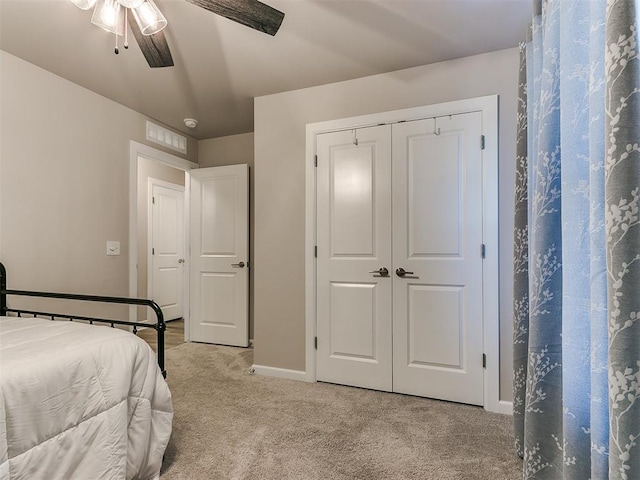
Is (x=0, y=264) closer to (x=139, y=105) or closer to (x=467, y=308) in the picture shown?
(x=139, y=105)

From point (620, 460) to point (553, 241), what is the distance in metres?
0.78

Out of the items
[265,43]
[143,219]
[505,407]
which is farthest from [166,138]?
[505,407]

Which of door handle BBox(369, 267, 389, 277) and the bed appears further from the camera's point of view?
door handle BBox(369, 267, 389, 277)

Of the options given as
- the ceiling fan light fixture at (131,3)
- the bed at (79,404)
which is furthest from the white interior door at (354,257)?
the ceiling fan light fixture at (131,3)

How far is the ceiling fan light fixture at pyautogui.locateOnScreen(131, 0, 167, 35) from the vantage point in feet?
5.17

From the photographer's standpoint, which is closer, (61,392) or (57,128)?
(61,392)

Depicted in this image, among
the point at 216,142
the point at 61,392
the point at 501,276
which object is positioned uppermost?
the point at 216,142

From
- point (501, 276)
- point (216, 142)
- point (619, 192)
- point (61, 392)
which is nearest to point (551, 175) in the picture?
point (619, 192)

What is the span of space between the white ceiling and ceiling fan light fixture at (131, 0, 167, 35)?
344mm

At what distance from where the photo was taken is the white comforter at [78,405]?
109 cm

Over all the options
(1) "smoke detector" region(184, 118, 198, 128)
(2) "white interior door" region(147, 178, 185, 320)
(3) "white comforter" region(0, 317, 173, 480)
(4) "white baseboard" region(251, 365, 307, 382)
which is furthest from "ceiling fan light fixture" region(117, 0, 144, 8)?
(2) "white interior door" region(147, 178, 185, 320)

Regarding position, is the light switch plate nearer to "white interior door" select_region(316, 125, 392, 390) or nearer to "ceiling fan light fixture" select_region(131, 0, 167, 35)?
"white interior door" select_region(316, 125, 392, 390)

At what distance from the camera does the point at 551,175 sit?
1.33 m

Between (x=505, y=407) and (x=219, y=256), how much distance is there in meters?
3.01
